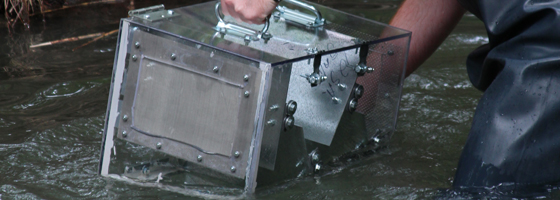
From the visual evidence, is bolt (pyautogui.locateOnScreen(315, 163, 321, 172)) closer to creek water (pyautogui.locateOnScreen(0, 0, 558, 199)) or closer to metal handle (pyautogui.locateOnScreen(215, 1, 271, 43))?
creek water (pyautogui.locateOnScreen(0, 0, 558, 199))

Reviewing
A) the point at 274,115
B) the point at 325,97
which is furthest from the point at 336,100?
the point at 274,115

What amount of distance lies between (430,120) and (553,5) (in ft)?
2.21

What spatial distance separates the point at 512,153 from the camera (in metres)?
1.16

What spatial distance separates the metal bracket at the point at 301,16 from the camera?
1462mm

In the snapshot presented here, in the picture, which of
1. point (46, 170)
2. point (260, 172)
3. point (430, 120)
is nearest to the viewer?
point (260, 172)

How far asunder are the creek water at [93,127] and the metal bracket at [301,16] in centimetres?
34

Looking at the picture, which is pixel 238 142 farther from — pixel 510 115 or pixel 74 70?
pixel 74 70

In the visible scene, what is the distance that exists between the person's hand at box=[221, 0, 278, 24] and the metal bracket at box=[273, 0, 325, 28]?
0.67 ft

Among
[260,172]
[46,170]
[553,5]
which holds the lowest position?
[46,170]

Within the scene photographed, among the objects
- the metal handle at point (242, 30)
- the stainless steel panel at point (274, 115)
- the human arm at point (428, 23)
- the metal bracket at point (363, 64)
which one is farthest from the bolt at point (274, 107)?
the human arm at point (428, 23)

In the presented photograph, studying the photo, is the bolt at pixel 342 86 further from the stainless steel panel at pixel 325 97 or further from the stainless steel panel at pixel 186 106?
the stainless steel panel at pixel 186 106

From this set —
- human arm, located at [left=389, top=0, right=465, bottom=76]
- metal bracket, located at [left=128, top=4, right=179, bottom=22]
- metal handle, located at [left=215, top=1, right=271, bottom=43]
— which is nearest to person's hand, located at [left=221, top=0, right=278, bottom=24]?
metal handle, located at [left=215, top=1, right=271, bottom=43]

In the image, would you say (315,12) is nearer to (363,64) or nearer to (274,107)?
(363,64)

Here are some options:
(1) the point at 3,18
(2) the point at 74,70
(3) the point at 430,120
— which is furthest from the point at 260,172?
(1) the point at 3,18
